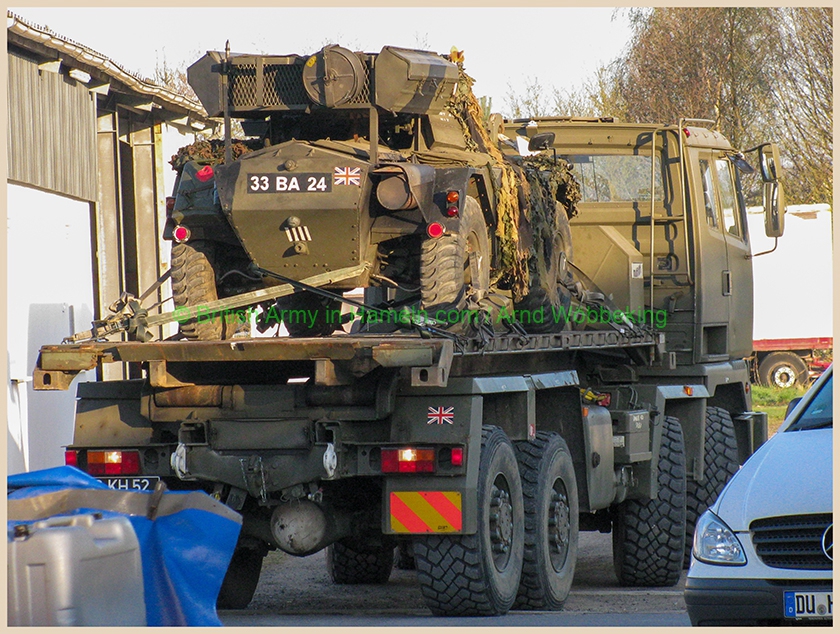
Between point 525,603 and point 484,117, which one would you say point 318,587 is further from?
point 484,117

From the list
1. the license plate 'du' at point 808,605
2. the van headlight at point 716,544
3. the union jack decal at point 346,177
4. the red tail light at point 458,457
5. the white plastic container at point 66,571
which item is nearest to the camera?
the white plastic container at point 66,571

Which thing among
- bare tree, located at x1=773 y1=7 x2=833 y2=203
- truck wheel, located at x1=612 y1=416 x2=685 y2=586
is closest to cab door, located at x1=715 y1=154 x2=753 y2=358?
truck wheel, located at x1=612 y1=416 x2=685 y2=586

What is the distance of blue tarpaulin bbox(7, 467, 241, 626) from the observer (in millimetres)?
5871

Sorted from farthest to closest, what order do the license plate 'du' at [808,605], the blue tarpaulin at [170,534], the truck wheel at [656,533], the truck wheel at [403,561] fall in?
Answer: 1. the truck wheel at [403,561]
2. the truck wheel at [656,533]
3. the license plate 'du' at [808,605]
4. the blue tarpaulin at [170,534]

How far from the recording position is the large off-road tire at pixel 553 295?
33.9 feet

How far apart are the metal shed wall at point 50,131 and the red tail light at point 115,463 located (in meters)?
5.80

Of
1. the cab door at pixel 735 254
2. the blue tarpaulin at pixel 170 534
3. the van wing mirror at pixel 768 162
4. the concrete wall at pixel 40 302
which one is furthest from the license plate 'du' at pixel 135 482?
the cab door at pixel 735 254

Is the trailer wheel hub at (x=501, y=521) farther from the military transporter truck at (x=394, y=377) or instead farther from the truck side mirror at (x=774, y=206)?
the truck side mirror at (x=774, y=206)

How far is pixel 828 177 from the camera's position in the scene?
105 ft

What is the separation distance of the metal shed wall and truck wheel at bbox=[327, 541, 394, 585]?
210 inches

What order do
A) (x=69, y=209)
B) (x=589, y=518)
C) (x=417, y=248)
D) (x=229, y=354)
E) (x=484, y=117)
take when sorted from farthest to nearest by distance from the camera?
(x=69, y=209), (x=589, y=518), (x=484, y=117), (x=417, y=248), (x=229, y=354)

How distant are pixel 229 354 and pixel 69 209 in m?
8.38

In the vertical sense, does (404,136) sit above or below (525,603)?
above

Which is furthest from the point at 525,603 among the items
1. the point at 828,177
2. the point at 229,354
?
the point at 828,177
